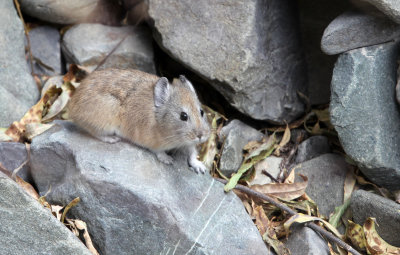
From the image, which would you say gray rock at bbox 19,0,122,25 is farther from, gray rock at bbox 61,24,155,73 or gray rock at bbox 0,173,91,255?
gray rock at bbox 0,173,91,255

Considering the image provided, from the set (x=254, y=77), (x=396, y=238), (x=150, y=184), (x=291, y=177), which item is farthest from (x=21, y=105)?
(x=396, y=238)

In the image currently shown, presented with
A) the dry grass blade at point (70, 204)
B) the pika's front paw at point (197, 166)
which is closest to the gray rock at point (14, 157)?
the dry grass blade at point (70, 204)

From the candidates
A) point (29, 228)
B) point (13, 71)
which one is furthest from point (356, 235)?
point (13, 71)

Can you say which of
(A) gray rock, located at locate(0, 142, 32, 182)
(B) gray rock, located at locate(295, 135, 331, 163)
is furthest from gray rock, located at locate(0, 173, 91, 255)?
(B) gray rock, located at locate(295, 135, 331, 163)

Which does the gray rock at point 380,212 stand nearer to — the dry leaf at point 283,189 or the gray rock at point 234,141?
the dry leaf at point 283,189

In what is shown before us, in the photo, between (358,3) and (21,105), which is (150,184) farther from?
(358,3)
